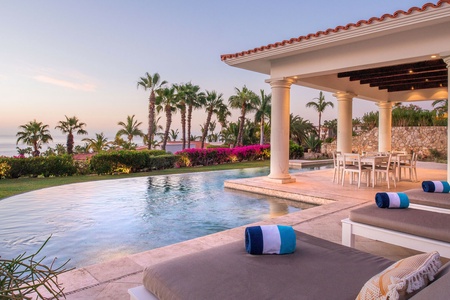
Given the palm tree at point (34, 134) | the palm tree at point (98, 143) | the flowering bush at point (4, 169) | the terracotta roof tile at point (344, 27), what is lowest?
the flowering bush at point (4, 169)

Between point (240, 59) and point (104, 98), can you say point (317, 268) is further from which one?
point (104, 98)

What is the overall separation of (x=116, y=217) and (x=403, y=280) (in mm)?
5223

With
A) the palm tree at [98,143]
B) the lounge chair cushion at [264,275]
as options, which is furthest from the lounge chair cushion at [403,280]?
the palm tree at [98,143]

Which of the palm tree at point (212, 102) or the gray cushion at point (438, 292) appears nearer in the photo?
the gray cushion at point (438, 292)

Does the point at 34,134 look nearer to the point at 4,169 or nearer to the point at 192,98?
the point at 192,98

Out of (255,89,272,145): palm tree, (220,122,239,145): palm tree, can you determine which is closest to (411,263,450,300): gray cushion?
(255,89,272,145): palm tree

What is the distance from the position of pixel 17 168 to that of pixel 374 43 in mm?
13076

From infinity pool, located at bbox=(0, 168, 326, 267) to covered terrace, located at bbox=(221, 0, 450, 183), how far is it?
2418mm

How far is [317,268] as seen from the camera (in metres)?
1.86

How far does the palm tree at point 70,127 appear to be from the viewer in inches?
1218

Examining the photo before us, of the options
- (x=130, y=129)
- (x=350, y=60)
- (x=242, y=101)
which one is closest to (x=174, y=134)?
(x=130, y=129)

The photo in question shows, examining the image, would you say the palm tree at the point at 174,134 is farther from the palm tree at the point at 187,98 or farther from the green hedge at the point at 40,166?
the green hedge at the point at 40,166

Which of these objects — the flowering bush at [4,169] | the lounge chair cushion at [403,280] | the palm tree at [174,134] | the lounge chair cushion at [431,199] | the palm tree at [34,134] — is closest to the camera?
the lounge chair cushion at [403,280]

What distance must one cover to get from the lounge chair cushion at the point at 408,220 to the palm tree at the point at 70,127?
32.0 meters
